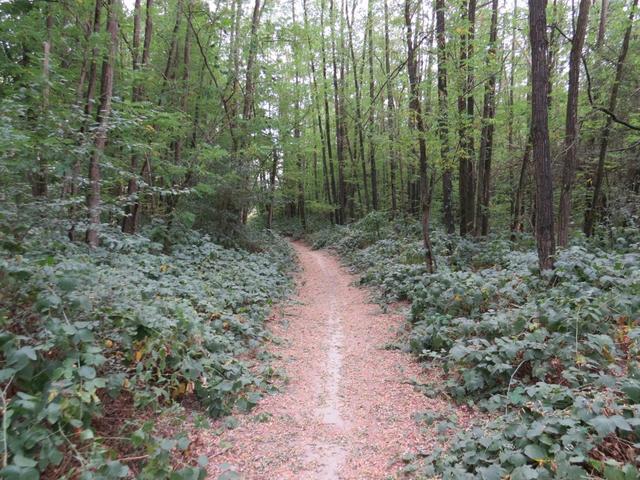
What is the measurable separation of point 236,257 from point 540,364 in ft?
27.2

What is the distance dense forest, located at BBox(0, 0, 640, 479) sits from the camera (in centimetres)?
277

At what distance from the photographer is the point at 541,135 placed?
20.5ft

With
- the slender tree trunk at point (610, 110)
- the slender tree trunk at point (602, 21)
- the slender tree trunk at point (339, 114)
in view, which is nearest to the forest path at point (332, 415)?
the slender tree trunk at point (610, 110)

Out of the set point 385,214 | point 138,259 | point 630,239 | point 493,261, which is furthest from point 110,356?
point 385,214

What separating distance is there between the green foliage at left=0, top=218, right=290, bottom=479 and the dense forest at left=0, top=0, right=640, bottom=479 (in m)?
0.02

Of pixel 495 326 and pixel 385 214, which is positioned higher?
pixel 385 214

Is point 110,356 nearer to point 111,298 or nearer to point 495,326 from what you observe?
point 111,298

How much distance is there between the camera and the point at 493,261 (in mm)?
9445

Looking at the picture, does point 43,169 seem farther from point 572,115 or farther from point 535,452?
point 572,115

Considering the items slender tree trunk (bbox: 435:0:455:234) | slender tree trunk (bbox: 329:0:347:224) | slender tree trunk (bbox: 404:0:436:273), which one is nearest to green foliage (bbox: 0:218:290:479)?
slender tree trunk (bbox: 404:0:436:273)

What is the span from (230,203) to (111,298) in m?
8.66

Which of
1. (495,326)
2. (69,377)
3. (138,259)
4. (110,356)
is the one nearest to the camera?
(69,377)

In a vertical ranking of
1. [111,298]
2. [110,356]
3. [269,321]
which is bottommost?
[269,321]

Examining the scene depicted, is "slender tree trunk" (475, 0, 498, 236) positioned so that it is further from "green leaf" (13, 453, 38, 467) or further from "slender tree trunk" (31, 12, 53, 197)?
"green leaf" (13, 453, 38, 467)
